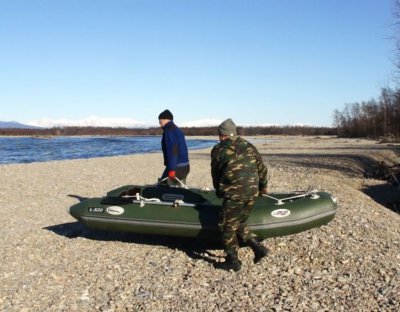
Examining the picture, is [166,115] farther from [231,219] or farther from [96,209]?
[231,219]

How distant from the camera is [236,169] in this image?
6109 mm

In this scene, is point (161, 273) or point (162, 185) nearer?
point (161, 273)

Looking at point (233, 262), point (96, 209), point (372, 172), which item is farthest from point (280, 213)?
point (372, 172)

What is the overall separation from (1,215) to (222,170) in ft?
22.0

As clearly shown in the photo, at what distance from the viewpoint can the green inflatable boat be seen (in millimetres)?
6727

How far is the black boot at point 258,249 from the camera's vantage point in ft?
20.9

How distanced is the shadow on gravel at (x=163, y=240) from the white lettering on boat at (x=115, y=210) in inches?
28.2

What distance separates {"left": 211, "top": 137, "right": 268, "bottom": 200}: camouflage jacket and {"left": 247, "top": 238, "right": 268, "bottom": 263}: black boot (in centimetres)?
68

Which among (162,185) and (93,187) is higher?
(162,185)

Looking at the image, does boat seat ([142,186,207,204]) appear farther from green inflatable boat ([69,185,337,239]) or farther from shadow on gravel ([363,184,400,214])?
shadow on gravel ([363,184,400,214])

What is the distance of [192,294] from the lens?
18.2 feet

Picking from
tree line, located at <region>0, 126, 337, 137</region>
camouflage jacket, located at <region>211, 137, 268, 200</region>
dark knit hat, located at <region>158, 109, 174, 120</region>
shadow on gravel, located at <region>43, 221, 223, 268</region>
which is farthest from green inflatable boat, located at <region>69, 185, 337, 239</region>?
tree line, located at <region>0, 126, 337, 137</region>

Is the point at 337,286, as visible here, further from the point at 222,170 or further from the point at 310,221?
the point at 222,170

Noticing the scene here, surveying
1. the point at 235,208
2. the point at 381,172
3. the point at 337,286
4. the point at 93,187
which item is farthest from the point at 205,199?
the point at 381,172
